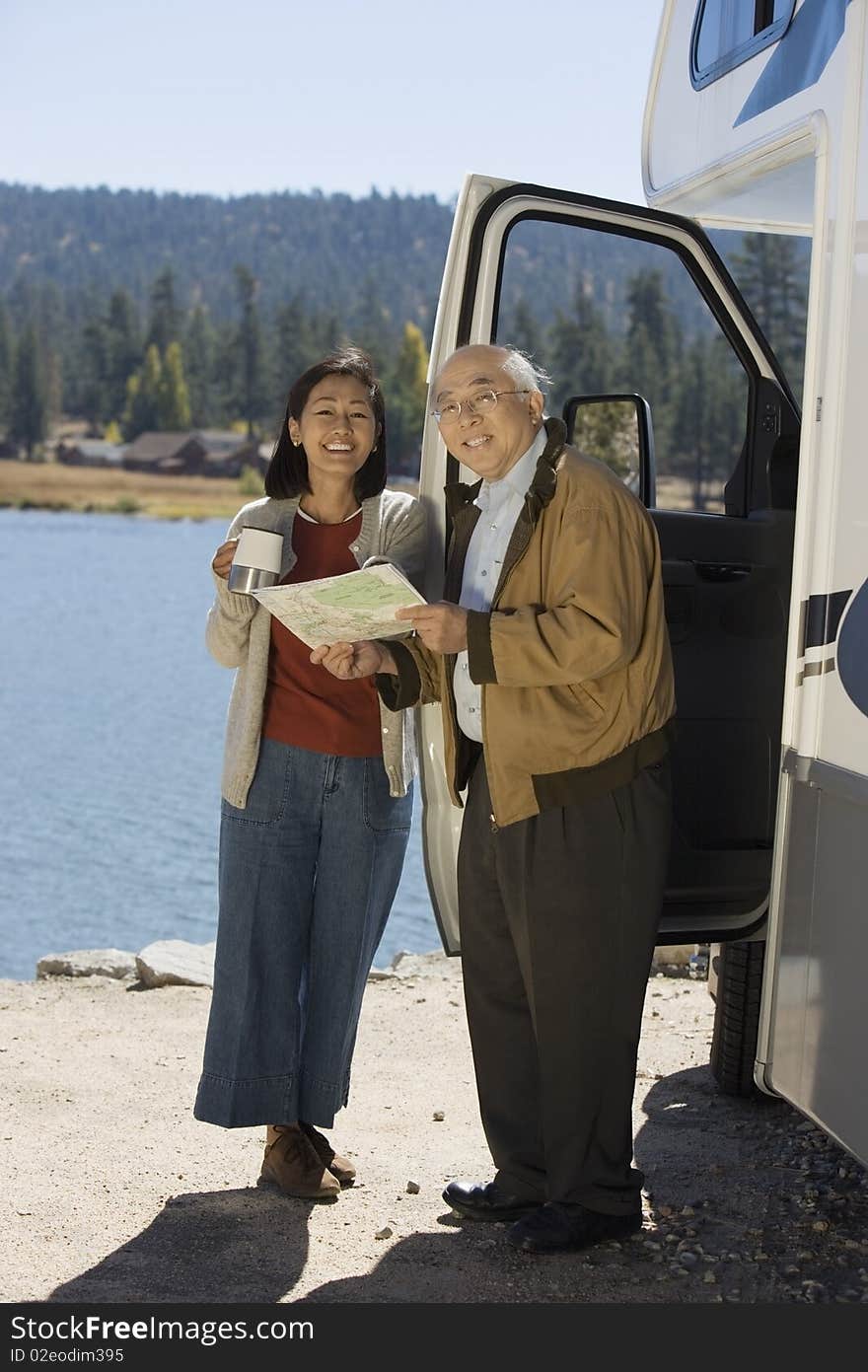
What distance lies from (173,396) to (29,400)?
706cm

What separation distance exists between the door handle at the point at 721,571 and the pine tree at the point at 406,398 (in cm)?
6011

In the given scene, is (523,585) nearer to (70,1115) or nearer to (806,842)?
(806,842)

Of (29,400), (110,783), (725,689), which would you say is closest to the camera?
(725,689)

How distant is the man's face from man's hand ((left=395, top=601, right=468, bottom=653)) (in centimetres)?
29

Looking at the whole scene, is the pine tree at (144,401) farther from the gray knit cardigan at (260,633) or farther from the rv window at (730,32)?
the gray knit cardigan at (260,633)

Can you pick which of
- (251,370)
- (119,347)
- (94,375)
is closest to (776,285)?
(251,370)

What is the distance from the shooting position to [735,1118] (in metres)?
3.88

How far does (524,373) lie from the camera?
282cm

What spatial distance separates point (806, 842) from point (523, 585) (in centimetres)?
69

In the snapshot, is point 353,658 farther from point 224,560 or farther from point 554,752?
point 554,752

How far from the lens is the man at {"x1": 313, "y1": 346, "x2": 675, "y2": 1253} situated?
107 inches

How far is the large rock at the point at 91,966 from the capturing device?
5586 mm

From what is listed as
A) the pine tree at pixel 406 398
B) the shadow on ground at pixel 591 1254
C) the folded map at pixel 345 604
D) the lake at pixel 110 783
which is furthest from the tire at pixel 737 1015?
the pine tree at pixel 406 398

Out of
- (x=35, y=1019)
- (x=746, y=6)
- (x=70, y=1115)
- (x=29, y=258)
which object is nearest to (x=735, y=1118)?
(x=70, y=1115)
